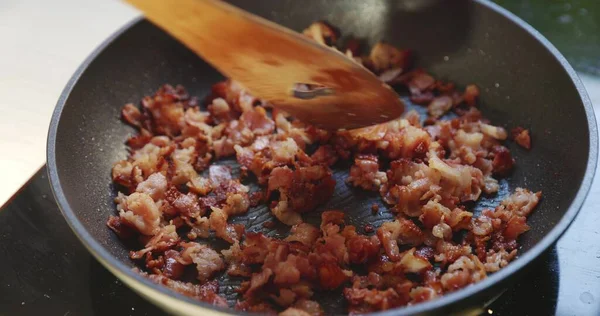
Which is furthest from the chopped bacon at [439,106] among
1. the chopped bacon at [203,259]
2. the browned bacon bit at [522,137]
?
the chopped bacon at [203,259]

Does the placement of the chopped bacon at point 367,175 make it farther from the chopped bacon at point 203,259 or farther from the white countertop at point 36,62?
the white countertop at point 36,62

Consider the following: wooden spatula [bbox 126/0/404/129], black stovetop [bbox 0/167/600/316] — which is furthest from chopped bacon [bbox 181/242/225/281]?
wooden spatula [bbox 126/0/404/129]

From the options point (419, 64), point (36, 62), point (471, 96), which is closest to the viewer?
point (471, 96)

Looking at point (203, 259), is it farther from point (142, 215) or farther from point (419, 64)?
point (419, 64)

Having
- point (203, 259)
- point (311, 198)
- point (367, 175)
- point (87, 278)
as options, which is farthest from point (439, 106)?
point (87, 278)

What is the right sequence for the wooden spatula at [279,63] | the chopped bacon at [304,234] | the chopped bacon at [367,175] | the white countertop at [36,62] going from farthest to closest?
the white countertop at [36,62], the chopped bacon at [367,175], the chopped bacon at [304,234], the wooden spatula at [279,63]

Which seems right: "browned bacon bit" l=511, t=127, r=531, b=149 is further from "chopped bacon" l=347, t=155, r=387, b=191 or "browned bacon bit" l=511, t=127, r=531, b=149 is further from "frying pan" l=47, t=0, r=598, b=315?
"chopped bacon" l=347, t=155, r=387, b=191
